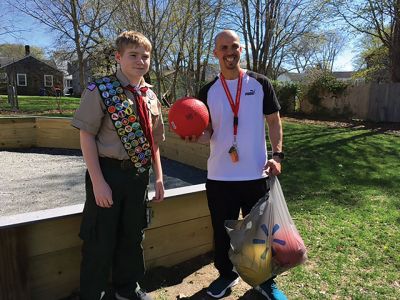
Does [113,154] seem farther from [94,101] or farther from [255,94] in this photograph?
[255,94]

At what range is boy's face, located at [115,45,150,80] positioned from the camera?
2.30 m

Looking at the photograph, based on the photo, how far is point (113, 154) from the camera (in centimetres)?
232

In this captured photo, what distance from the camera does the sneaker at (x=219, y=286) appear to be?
112 inches

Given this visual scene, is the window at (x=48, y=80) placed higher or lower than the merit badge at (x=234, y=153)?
higher

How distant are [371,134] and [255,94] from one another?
8.71 m

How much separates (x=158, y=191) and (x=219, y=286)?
87 centimetres

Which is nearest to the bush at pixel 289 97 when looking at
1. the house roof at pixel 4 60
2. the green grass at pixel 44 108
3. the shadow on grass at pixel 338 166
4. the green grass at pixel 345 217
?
the shadow on grass at pixel 338 166

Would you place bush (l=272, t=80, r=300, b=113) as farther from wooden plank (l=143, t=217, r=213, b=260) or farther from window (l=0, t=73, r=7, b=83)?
window (l=0, t=73, r=7, b=83)

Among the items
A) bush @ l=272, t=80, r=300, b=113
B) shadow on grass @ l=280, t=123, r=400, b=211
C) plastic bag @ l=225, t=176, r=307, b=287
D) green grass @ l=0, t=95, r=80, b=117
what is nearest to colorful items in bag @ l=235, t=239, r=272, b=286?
plastic bag @ l=225, t=176, r=307, b=287

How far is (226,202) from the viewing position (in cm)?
273

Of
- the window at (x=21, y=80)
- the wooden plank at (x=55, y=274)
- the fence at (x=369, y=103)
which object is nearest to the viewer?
the wooden plank at (x=55, y=274)

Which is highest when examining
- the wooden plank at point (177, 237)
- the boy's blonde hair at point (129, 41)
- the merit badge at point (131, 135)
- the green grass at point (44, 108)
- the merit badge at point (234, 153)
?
the boy's blonde hair at point (129, 41)

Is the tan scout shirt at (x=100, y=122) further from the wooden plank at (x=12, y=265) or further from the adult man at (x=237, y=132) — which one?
the wooden plank at (x=12, y=265)

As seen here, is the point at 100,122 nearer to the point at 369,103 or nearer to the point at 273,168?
the point at 273,168
